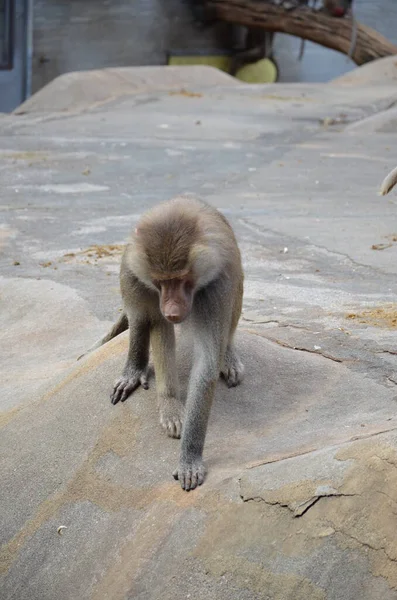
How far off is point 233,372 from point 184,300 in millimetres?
796

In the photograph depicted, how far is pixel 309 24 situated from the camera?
1964 cm

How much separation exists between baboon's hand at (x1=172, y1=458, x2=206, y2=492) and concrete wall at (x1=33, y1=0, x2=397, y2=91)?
669 inches

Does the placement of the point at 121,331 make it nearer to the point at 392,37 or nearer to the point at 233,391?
the point at 233,391

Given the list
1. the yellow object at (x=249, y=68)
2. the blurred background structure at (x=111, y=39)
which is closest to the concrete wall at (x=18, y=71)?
the blurred background structure at (x=111, y=39)

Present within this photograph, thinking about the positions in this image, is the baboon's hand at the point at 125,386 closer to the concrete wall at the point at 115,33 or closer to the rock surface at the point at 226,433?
the rock surface at the point at 226,433

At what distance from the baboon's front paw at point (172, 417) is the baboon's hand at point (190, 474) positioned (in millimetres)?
274

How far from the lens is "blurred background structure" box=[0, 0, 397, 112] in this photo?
18094mm

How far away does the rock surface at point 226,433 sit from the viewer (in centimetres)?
332

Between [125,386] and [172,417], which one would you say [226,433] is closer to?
[172,417]

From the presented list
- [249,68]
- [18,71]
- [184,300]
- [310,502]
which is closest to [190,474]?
[310,502]

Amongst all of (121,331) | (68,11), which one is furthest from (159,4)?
(121,331)

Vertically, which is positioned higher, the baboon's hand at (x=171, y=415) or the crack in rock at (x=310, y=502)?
the crack in rock at (x=310, y=502)

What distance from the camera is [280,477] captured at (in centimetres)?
346

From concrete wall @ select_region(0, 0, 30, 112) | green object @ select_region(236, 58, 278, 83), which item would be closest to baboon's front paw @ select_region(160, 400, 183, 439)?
concrete wall @ select_region(0, 0, 30, 112)
